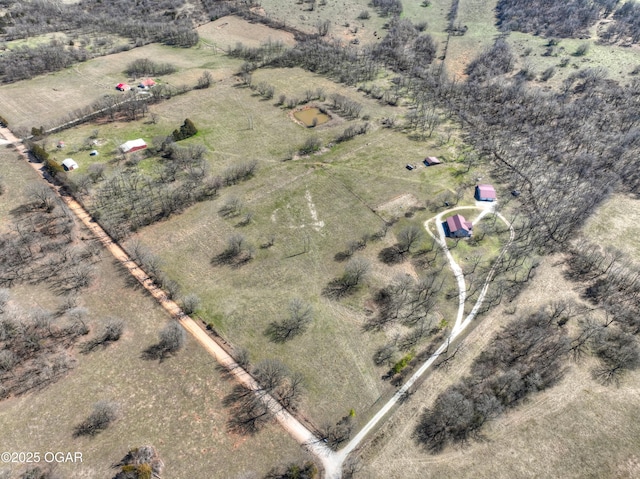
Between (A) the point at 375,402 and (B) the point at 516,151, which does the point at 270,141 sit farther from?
(A) the point at 375,402

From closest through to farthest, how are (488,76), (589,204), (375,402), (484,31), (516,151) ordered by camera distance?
(375,402)
(589,204)
(516,151)
(488,76)
(484,31)

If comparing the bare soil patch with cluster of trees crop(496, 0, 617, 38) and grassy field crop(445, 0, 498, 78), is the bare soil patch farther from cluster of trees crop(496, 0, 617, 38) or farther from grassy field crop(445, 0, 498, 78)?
cluster of trees crop(496, 0, 617, 38)

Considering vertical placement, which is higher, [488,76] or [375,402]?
[488,76]

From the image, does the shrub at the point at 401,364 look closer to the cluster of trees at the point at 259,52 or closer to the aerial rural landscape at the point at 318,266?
the aerial rural landscape at the point at 318,266

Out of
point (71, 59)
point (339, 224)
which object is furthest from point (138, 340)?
point (71, 59)

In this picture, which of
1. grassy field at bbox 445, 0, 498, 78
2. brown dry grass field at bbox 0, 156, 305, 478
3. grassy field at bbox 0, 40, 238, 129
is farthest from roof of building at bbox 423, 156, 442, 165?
grassy field at bbox 0, 40, 238, 129

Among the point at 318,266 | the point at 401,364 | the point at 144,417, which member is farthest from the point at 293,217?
the point at 144,417
